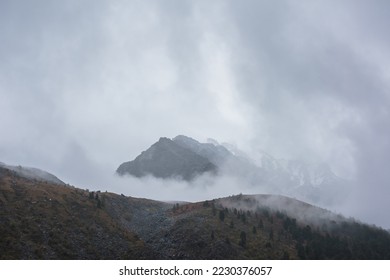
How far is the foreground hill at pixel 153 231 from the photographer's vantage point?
66.9 meters

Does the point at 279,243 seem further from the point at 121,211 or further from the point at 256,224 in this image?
the point at 121,211

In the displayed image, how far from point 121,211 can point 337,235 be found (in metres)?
71.6

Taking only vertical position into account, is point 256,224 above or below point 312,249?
above

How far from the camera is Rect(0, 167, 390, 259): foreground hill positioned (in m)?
66.9

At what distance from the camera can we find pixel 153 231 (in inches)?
3816

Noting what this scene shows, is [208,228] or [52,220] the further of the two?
[208,228]
